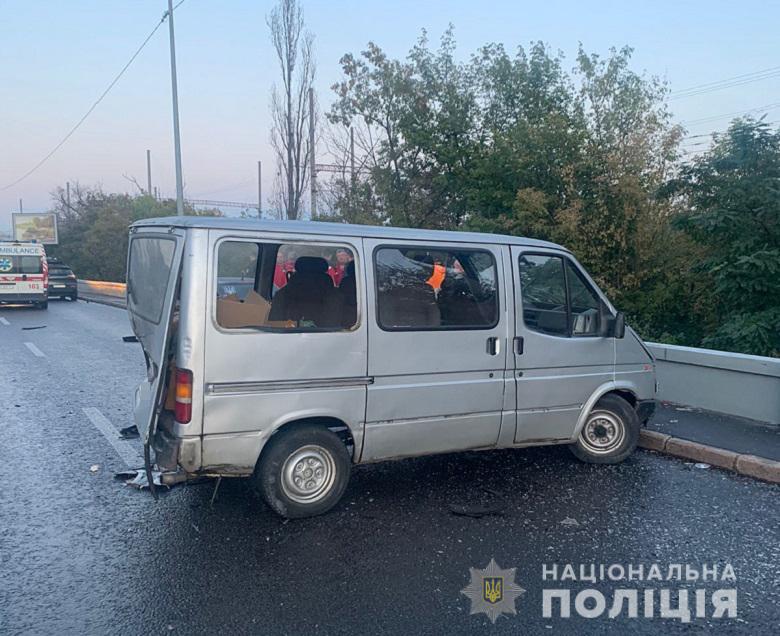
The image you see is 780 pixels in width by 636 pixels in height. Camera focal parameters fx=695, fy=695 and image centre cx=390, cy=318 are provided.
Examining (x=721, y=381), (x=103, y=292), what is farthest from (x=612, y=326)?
(x=103, y=292)

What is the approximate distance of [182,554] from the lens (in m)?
4.35

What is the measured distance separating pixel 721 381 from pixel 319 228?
512cm

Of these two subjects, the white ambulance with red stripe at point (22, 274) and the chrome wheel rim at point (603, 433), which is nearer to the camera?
the chrome wheel rim at point (603, 433)

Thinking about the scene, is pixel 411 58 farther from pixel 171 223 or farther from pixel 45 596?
pixel 45 596

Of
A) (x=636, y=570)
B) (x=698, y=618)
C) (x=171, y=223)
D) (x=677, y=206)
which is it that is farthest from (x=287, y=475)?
(x=677, y=206)

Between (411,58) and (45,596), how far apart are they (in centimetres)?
1752

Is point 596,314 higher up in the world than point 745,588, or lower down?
higher up

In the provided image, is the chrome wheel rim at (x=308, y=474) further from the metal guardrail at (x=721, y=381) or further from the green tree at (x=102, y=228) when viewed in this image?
the green tree at (x=102, y=228)

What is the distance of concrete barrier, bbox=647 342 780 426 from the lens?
283 inches

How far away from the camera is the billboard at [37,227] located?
50375 mm

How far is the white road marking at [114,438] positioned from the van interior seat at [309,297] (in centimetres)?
224

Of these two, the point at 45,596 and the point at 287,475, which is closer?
the point at 45,596

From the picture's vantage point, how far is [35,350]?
45.0 feet

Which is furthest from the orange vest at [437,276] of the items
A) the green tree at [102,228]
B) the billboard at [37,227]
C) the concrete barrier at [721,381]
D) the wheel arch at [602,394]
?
the billboard at [37,227]
